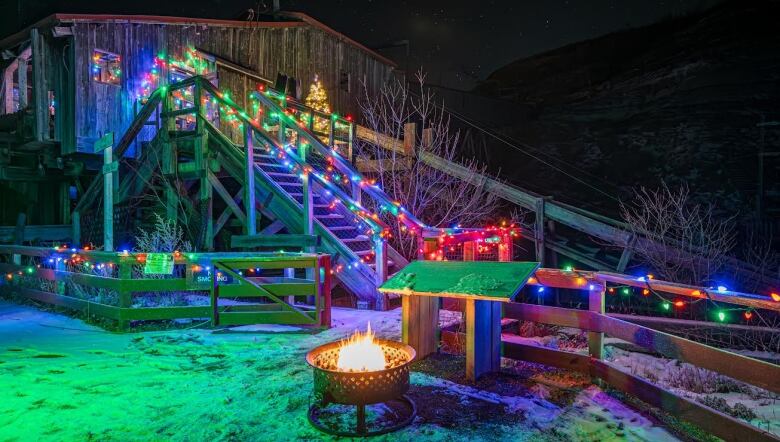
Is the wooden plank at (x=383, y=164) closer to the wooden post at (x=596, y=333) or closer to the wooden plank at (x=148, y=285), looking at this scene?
the wooden plank at (x=148, y=285)

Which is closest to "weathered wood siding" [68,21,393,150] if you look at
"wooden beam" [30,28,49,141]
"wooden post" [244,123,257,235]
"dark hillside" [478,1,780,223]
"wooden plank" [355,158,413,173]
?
"wooden beam" [30,28,49,141]

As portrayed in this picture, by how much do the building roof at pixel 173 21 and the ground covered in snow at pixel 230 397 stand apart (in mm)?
9277

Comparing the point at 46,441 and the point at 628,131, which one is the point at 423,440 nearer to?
the point at 46,441

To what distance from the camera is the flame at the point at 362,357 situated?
3.70m

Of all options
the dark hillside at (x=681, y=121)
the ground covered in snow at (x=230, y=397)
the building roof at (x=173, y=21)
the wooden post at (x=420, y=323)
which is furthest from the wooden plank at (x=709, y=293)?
the dark hillside at (x=681, y=121)

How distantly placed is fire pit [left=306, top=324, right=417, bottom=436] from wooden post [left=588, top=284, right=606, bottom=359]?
1948 mm

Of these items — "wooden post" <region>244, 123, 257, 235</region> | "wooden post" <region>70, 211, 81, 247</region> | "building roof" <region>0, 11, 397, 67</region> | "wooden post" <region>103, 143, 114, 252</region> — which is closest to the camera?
"wooden post" <region>103, 143, 114, 252</region>

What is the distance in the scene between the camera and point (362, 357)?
149 inches

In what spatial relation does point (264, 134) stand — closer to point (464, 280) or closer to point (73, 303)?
point (73, 303)

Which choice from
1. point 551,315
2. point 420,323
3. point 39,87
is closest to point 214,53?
point 39,87

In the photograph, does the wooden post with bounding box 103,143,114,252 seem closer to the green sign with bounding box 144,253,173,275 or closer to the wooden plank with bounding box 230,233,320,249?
the wooden plank with bounding box 230,233,320,249

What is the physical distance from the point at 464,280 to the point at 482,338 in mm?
710

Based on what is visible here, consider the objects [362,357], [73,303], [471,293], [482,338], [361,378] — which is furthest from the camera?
[73,303]

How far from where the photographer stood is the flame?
12.1ft
